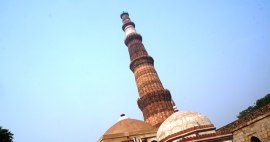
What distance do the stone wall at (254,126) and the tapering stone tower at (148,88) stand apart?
6291 millimetres

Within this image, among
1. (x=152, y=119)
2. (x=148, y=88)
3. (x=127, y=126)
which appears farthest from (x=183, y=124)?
(x=148, y=88)

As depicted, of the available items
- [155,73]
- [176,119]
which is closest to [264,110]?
[176,119]

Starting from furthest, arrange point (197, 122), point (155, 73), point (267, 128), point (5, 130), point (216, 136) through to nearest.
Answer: point (155, 73)
point (5, 130)
point (267, 128)
point (197, 122)
point (216, 136)

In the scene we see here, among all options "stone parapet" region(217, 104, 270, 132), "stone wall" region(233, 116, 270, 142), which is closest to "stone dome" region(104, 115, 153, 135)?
"stone parapet" region(217, 104, 270, 132)

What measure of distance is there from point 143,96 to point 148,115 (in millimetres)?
1746

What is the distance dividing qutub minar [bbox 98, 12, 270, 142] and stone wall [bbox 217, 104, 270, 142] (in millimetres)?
455

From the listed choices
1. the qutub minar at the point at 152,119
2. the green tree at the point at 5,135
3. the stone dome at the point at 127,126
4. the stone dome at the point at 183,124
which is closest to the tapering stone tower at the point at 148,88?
the qutub minar at the point at 152,119

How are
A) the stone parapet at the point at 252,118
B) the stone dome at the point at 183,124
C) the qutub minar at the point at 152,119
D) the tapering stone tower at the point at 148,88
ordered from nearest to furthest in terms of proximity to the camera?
the qutub minar at the point at 152,119 < the stone dome at the point at 183,124 < the stone parapet at the point at 252,118 < the tapering stone tower at the point at 148,88

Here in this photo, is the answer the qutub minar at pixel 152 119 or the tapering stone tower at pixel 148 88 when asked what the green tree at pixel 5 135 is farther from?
the tapering stone tower at pixel 148 88

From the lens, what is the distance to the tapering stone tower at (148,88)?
61.2ft

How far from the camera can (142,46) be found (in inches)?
925

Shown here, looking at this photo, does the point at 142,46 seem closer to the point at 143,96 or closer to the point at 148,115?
the point at 143,96

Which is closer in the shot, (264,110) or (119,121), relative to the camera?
(264,110)

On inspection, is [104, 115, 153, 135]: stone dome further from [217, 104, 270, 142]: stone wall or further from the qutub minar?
[217, 104, 270, 142]: stone wall
